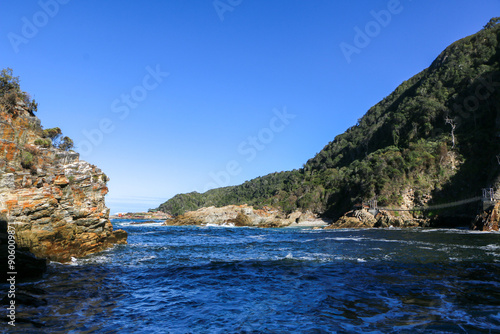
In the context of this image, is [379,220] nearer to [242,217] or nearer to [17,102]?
[242,217]

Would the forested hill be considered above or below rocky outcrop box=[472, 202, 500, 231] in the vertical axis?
above

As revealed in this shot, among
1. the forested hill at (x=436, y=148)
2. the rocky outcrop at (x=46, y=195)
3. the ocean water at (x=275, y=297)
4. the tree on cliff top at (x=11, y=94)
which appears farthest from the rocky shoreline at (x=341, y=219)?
the tree on cliff top at (x=11, y=94)

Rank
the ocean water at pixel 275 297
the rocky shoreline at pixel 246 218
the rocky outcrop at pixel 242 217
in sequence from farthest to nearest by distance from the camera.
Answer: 1. the rocky outcrop at pixel 242 217
2. the rocky shoreline at pixel 246 218
3. the ocean water at pixel 275 297

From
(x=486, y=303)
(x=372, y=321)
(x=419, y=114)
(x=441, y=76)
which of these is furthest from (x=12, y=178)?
(x=441, y=76)

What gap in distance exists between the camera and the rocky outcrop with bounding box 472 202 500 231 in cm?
4016

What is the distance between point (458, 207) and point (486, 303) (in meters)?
57.2

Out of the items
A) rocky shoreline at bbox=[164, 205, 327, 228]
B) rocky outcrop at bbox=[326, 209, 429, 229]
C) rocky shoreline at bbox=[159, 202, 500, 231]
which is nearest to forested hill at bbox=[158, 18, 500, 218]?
rocky shoreline at bbox=[159, 202, 500, 231]

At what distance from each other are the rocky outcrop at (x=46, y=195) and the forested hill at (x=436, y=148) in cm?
5844

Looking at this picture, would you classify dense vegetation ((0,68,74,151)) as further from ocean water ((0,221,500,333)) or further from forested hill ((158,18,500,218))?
forested hill ((158,18,500,218))

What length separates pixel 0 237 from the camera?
44.5 ft

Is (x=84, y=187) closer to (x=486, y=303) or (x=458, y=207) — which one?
(x=486, y=303)

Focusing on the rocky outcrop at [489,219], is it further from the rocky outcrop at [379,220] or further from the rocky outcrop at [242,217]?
the rocky outcrop at [242,217]

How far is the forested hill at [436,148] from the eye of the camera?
60.3 metres

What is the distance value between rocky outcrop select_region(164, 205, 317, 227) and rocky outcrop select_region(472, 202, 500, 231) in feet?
176
